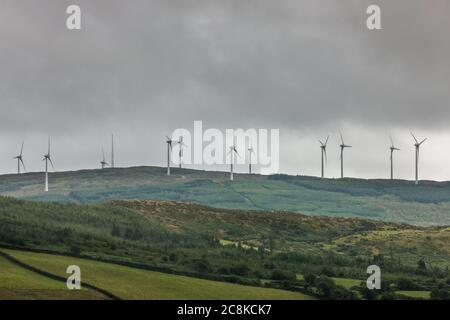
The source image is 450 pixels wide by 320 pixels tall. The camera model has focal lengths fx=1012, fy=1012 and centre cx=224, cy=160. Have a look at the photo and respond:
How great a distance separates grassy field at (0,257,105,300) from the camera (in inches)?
6570

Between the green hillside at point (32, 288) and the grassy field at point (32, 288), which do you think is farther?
the grassy field at point (32, 288)

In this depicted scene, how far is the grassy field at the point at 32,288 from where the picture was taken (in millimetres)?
166875

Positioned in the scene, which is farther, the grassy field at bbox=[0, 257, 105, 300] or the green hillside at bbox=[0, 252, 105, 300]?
the grassy field at bbox=[0, 257, 105, 300]

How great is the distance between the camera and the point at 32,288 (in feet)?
Result: 574

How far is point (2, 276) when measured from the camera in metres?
182
